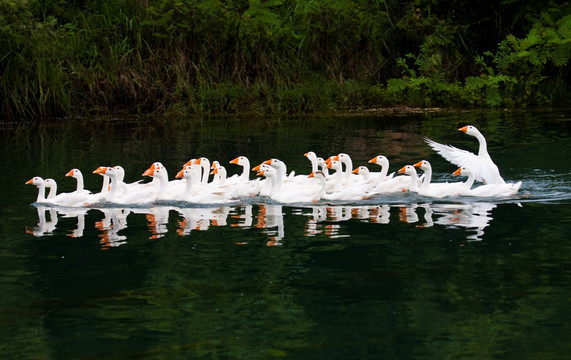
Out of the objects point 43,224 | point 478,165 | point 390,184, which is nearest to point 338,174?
point 390,184

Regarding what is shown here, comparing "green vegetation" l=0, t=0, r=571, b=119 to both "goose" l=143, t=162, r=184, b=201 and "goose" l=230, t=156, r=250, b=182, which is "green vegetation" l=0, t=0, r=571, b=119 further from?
"goose" l=143, t=162, r=184, b=201

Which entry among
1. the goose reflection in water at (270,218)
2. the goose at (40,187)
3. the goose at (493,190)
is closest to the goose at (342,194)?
the goose reflection in water at (270,218)

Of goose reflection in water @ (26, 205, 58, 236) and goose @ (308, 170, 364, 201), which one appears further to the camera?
goose @ (308, 170, 364, 201)

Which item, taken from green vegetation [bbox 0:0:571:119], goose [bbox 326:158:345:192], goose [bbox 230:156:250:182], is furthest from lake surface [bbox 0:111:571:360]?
green vegetation [bbox 0:0:571:119]

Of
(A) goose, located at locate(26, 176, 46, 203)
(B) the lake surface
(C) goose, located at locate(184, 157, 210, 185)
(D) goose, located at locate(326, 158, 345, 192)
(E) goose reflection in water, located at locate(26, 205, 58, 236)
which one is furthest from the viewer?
(C) goose, located at locate(184, 157, 210, 185)

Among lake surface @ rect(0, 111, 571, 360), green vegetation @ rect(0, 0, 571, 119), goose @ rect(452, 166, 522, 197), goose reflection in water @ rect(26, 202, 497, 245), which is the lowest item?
lake surface @ rect(0, 111, 571, 360)

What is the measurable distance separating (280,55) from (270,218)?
15.1m

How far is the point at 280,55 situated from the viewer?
87.6ft

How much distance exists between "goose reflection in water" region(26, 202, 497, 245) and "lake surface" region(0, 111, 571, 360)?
0.09 ft

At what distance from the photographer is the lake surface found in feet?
22.9

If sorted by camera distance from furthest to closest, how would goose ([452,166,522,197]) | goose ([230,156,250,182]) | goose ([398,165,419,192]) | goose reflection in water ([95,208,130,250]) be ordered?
goose ([230,156,250,182]), goose ([398,165,419,192]), goose ([452,166,522,197]), goose reflection in water ([95,208,130,250])

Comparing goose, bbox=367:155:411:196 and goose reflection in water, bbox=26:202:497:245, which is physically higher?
goose, bbox=367:155:411:196

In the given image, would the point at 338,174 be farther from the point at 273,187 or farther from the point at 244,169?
the point at 244,169

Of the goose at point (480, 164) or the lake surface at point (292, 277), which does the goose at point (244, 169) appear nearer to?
the lake surface at point (292, 277)
